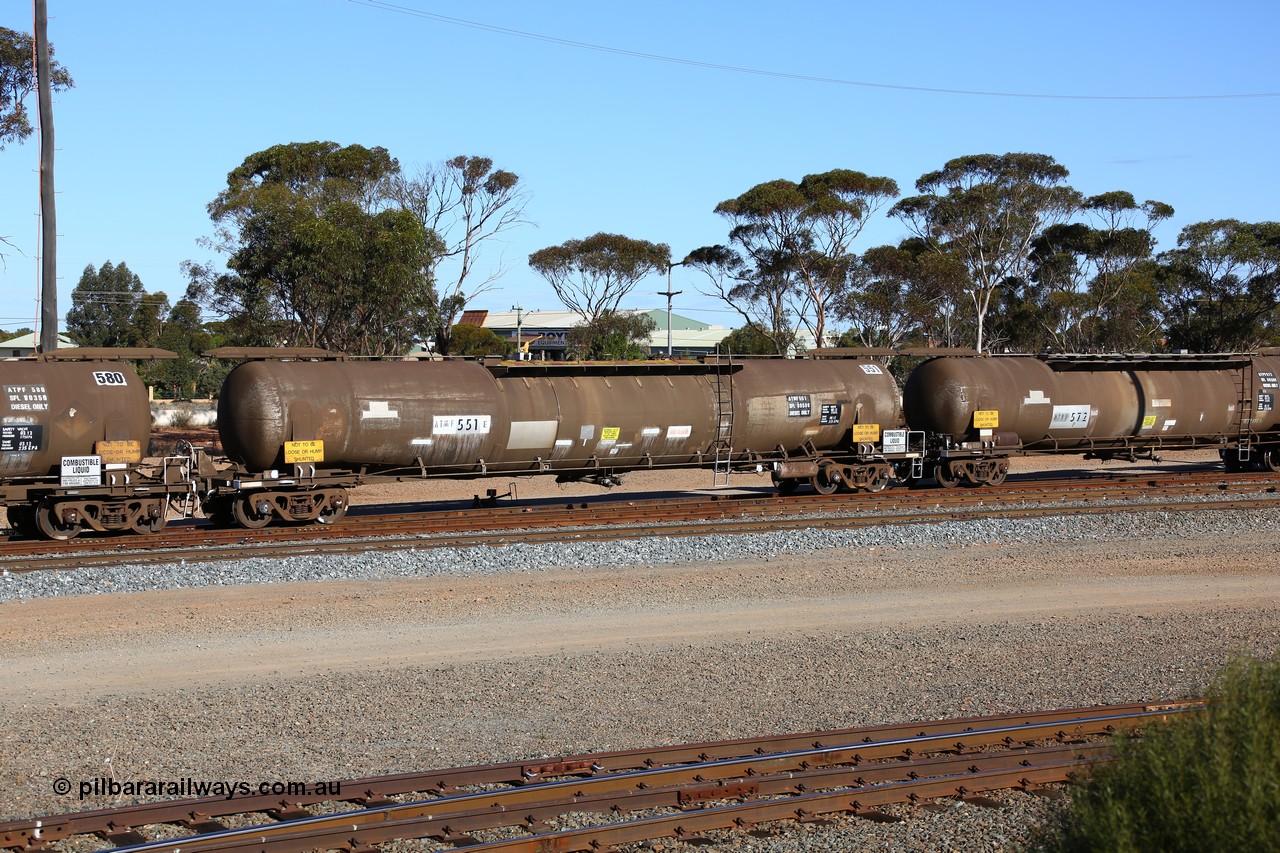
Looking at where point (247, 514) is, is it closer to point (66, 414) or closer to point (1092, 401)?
point (66, 414)

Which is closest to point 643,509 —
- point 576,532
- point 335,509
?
point 576,532

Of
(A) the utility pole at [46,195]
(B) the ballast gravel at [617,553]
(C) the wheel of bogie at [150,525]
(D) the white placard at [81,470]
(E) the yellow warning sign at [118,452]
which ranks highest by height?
(A) the utility pole at [46,195]

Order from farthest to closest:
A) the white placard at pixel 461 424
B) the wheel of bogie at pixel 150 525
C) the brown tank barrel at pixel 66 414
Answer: the white placard at pixel 461 424, the wheel of bogie at pixel 150 525, the brown tank barrel at pixel 66 414

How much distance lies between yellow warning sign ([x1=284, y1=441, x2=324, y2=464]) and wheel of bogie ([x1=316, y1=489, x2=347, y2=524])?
105 centimetres

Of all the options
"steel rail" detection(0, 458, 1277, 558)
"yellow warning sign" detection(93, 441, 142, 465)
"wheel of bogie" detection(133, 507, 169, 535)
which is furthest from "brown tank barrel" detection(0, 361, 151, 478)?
"steel rail" detection(0, 458, 1277, 558)

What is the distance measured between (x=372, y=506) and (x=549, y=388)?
609 centimetres

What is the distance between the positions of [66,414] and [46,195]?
11.4 meters

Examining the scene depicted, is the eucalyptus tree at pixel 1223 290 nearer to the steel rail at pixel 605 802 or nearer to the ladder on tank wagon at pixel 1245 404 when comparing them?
the ladder on tank wagon at pixel 1245 404

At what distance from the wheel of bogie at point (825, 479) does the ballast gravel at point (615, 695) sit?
29.3 ft

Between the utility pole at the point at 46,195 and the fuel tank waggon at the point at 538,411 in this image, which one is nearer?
the fuel tank waggon at the point at 538,411

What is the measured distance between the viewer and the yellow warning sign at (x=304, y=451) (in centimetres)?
2025

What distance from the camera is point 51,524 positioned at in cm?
1948

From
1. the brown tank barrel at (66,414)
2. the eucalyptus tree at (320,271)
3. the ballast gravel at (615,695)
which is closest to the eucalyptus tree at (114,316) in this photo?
the eucalyptus tree at (320,271)

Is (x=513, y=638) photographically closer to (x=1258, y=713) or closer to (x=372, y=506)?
(x=1258, y=713)
